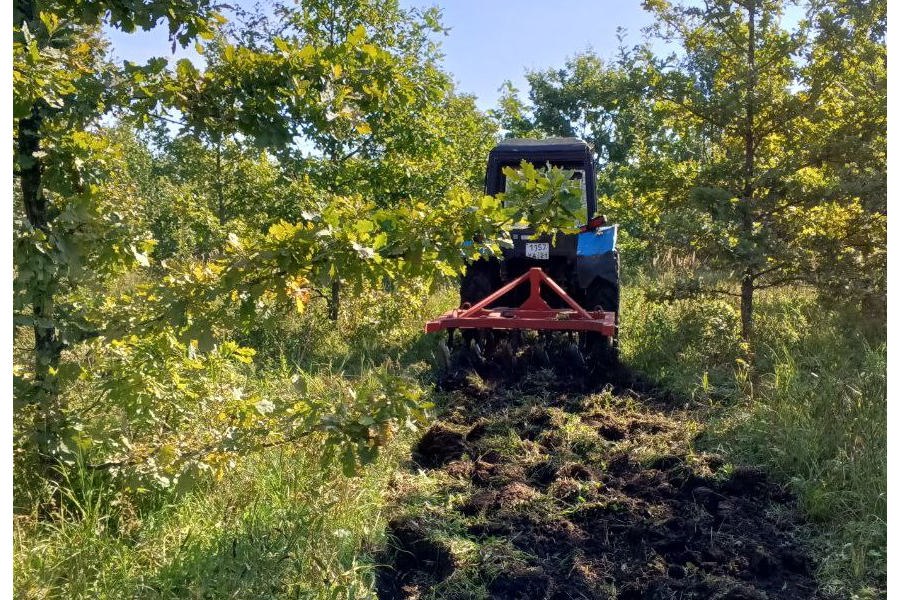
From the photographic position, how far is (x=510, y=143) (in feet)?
24.9

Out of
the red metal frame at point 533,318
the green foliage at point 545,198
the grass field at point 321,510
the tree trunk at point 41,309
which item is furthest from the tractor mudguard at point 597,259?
the tree trunk at point 41,309

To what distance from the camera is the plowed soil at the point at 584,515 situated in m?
3.18

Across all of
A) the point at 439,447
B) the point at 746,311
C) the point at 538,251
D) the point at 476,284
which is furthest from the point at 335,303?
the point at 746,311

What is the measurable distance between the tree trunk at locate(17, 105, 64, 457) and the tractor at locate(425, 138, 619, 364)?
3.73 meters

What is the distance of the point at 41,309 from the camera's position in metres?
2.85

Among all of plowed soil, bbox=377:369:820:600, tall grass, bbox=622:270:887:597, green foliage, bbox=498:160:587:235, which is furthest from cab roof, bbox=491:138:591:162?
green foliage, bbox=498:160:587:235

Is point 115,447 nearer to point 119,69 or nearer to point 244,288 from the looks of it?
point 244,288

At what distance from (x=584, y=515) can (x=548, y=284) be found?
3.55 metres

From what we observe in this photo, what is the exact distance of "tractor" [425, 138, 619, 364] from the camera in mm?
6371

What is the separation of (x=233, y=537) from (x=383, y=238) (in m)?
1.76

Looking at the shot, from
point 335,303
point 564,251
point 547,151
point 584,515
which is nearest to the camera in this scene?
point 584,515

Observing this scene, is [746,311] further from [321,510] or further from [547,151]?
[321,510]

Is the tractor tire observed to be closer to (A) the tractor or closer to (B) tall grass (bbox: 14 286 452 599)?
(A) the tractor

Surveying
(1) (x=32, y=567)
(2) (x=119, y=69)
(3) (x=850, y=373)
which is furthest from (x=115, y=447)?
(3) (x=850, y=373)
